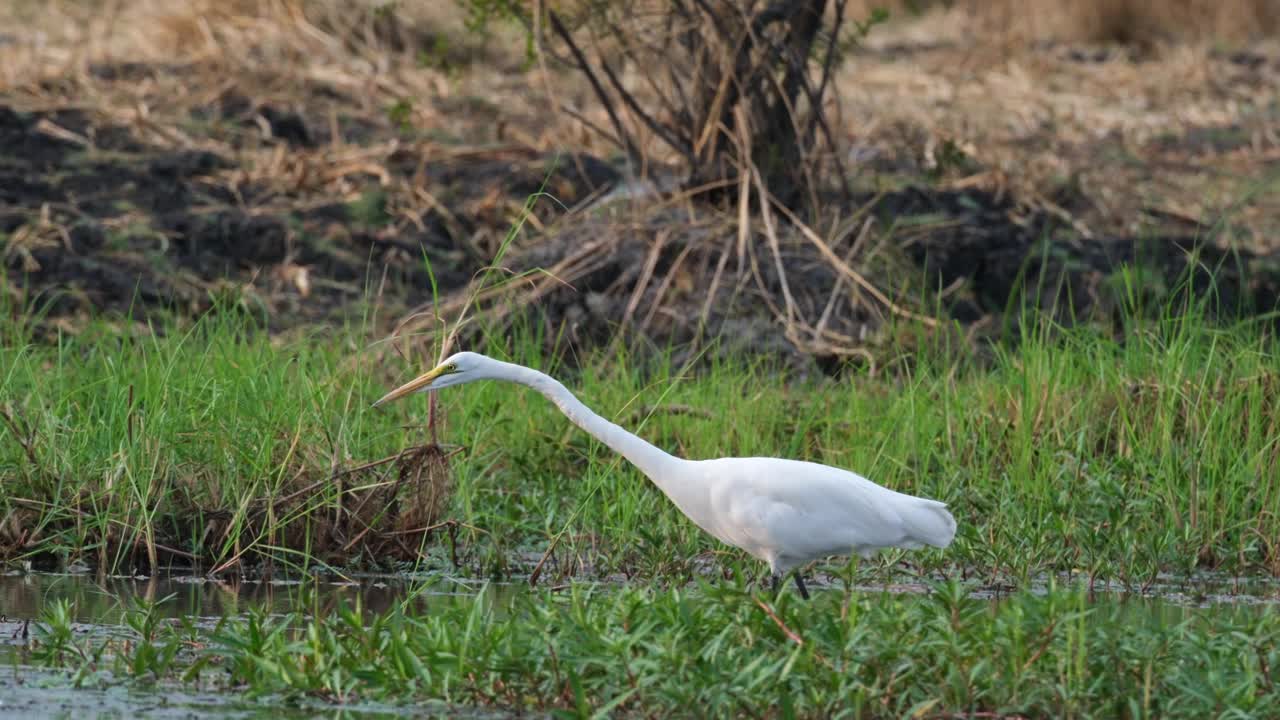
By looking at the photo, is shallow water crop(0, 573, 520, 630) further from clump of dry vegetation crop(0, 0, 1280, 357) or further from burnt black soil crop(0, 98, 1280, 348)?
burnt black soil crop(0, 98, 1280, 348)

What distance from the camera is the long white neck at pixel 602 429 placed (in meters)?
5.49

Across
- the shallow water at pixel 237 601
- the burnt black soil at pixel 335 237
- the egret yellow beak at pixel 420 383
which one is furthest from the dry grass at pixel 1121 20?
the egret yellow beak at pixel 420 383

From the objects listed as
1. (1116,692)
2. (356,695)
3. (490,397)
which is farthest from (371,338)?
(1116,692)

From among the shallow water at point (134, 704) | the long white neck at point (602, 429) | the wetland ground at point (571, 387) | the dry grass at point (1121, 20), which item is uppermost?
the long white neck at point (602, 429)

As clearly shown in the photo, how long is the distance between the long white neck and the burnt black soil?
14.7 ft

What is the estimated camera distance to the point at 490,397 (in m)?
7.98

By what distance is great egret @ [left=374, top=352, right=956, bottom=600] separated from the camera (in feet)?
18.1

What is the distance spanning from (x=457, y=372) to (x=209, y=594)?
1.15 metres

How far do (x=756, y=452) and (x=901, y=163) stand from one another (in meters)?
5.57

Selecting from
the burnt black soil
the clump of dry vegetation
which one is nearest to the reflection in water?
the clump of dry vegetation

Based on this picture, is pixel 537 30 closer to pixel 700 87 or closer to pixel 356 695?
pixel 700 87

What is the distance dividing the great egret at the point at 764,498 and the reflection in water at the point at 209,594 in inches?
24.1

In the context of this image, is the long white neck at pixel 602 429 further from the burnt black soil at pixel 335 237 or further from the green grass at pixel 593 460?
the burnt black soil at pixel 335 237

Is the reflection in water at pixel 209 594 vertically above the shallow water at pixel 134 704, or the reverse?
the shallow water at pixel 134 704
